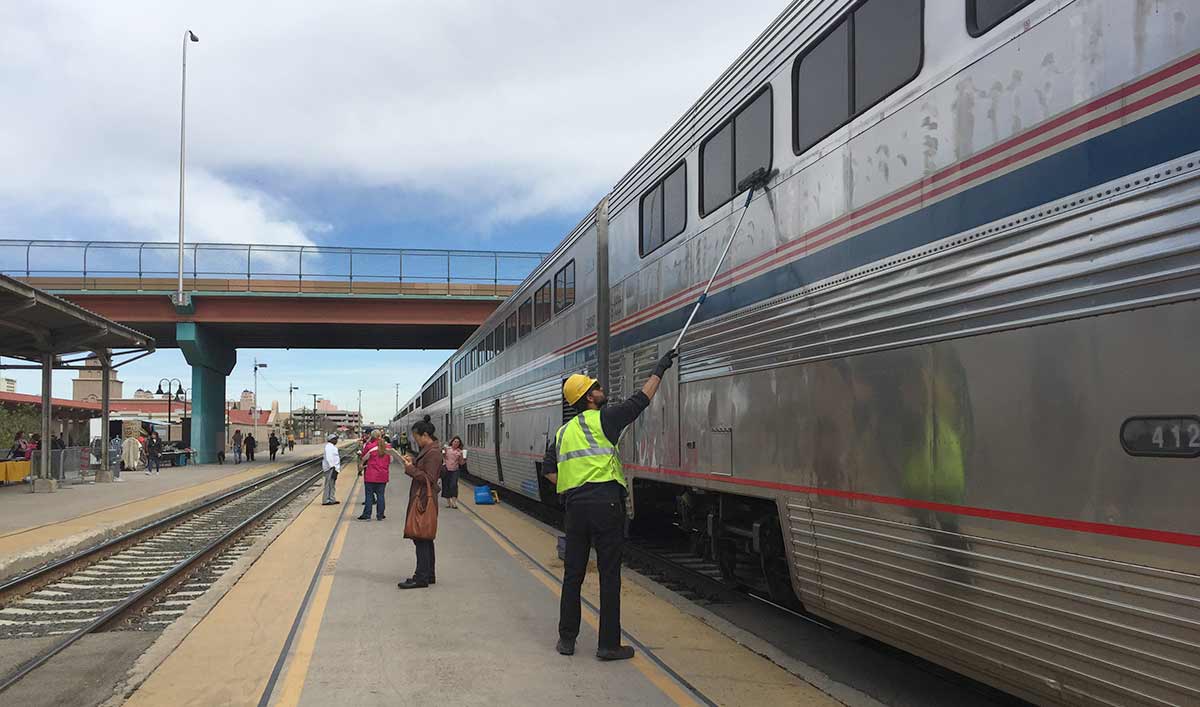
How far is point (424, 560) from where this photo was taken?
8000 mm

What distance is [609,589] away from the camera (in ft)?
17.5

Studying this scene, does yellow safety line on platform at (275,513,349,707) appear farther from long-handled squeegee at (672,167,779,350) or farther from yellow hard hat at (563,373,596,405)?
long-handled squeegee at (672,167,779,350)

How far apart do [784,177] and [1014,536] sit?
9.11 ft

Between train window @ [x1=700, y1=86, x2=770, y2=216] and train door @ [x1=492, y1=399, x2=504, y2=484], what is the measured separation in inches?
406

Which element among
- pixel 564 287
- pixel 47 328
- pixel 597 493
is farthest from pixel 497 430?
pixel 597 493

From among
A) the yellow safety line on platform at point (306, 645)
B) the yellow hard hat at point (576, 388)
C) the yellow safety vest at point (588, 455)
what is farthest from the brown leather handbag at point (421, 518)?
the yellow hard hat at point (576, 388)

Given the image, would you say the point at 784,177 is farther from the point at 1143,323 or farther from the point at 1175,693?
the point at 1175,693

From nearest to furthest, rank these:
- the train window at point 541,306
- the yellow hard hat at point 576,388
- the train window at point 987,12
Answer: the train window at point 987,12 → the yellow hard hat at point 576,388 → the train window at point 541,306

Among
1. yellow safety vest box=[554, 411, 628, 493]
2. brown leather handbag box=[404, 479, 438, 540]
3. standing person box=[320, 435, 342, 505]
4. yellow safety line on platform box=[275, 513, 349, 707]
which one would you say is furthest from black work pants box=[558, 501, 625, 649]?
standing person box=[320, 435, 342, 505]

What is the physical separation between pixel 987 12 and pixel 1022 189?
2.93 feet

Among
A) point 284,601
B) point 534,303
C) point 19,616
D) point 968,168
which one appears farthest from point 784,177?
point 534,303

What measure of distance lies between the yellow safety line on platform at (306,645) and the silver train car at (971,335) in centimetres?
291

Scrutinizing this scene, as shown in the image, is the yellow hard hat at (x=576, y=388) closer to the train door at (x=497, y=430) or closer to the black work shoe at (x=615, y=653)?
the black work shoe at (x=615, y=653)

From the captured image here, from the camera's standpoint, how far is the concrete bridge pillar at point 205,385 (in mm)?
35344
